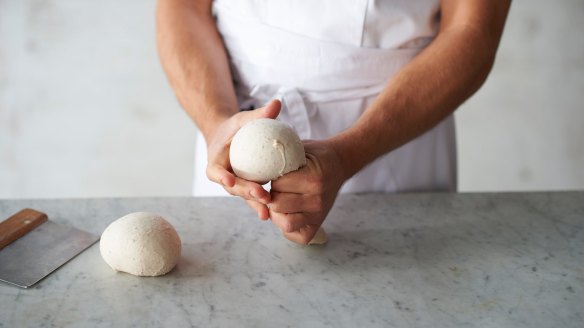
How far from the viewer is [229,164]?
47.6 inches

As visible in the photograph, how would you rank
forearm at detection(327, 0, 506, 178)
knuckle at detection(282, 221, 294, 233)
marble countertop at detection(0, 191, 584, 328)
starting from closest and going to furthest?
marble countertop at detection(0, 191, 584, 328)
knuckle at detection(282, 221, 294, 233)
forearm at detection(327, 0, 506, 178)

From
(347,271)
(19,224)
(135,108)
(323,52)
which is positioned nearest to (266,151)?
(347,271)

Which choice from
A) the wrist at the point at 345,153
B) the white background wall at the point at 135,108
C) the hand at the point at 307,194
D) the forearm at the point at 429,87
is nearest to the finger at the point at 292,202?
the hand at the point at 307,194

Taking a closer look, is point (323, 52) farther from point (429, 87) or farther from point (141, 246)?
point (141, 246)

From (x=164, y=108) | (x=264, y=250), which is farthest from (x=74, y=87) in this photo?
(x=264, y=250)

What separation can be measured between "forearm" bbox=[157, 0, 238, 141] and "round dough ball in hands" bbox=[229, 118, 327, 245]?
22cm

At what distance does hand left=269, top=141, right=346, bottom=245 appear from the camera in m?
1.16

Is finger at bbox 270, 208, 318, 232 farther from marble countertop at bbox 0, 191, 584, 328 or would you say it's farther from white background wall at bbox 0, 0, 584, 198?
white background wall at bbox 0, 0, 584, 198

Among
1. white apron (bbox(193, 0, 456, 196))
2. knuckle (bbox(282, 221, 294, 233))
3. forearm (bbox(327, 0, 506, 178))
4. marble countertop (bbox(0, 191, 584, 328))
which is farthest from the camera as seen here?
white apron (bbox(193, 0, 456, 196))

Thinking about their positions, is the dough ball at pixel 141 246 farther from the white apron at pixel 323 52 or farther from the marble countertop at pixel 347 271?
the white apron at pixel 323 52

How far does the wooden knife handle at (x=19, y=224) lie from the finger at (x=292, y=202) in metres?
0.54

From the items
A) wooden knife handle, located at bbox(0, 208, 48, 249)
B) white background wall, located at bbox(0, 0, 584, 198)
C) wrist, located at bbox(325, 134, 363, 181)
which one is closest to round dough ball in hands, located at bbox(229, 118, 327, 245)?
wrist, located at bbox(325, 134, 363, 181)

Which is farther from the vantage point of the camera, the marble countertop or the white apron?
the white apron

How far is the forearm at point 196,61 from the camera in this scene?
55.9 inches
